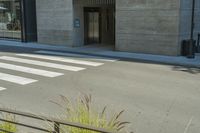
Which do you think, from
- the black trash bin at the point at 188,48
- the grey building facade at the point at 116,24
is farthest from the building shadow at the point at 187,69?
the grey building facade at the point at 116,24

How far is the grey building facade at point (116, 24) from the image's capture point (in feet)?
51.6

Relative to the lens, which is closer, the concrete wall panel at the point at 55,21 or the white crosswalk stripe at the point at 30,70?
the white crosswalk stripe at the point at 30,70

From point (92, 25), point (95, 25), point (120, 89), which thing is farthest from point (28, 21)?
point (120, 89)

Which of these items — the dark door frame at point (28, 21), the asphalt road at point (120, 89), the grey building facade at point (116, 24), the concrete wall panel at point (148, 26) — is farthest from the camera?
the dark door frame at point (28, 21)

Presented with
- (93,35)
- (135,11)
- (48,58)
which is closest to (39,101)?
(48,58)

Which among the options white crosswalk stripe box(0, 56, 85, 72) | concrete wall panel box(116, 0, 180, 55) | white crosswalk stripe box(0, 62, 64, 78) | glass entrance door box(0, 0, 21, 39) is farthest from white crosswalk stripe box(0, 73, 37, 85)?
glass entrance door box(0, 0, 21, 39)

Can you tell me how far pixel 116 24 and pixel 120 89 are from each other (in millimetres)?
9050

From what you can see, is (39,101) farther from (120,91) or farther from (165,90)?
(165,90)

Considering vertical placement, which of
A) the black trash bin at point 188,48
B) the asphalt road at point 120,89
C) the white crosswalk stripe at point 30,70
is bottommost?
the asphalt road at point 120,89

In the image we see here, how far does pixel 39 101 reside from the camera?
317 inches

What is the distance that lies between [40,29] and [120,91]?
48.4 feet

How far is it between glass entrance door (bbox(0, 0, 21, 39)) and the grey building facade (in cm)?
125

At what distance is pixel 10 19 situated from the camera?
25.5 meters

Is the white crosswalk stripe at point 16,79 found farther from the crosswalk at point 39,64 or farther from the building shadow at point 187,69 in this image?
the building shadow at point 187,69
